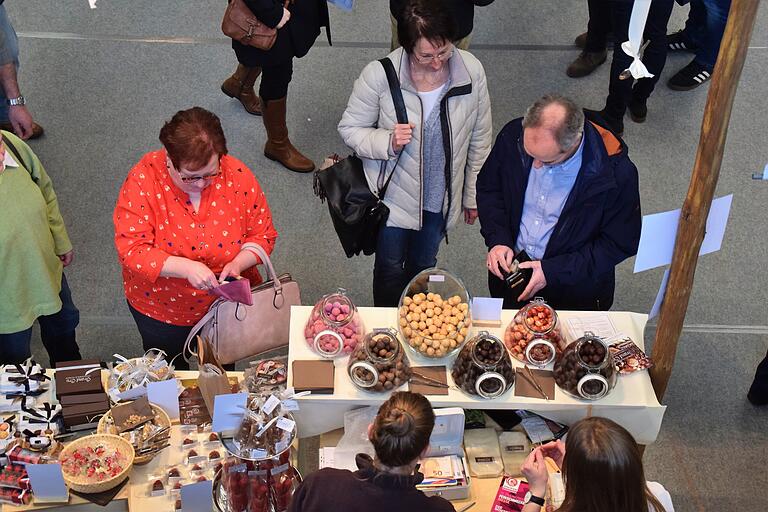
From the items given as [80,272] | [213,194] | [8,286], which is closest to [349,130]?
[213,194]

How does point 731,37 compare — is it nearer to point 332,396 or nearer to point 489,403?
point 489,403

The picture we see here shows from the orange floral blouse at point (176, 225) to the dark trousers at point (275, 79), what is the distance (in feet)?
5.09

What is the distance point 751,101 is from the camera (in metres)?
5.82

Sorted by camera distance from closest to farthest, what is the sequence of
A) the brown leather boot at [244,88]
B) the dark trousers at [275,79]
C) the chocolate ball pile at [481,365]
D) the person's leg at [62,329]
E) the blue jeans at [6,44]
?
the chocolate ball pile at [481,365] → the person's leg at [62,329] → the blue jeans at [6,44] → the dark trousers at [275,79] → the brown leather boot at [244,88]

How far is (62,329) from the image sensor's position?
3744 millimetres

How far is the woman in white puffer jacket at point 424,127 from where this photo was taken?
3.24m

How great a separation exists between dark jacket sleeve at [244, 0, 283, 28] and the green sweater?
146cm

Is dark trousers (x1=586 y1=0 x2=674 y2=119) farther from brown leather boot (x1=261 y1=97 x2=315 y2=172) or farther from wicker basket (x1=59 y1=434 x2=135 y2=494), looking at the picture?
wicker basket (x1=59 y1=434 x2=135 y2=494)

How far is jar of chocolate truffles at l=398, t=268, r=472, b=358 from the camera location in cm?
302

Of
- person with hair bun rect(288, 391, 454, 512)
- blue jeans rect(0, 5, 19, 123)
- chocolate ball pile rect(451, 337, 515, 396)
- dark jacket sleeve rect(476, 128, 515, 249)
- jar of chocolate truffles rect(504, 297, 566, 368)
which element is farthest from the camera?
blue jeans rect(0, 5, 19, 123)

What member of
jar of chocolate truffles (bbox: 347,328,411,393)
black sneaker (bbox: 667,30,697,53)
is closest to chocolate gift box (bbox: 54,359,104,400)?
jar of chocolate truffles (bbox: 347,328,411,393)

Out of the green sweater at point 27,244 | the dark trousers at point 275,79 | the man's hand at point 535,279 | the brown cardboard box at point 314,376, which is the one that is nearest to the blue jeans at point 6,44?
the green sweater at point 27,244

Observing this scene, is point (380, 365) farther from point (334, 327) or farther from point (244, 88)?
point (244, 88)

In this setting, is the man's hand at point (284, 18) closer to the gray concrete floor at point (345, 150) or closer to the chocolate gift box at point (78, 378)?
the gray concrete floor at point (345, 150)
